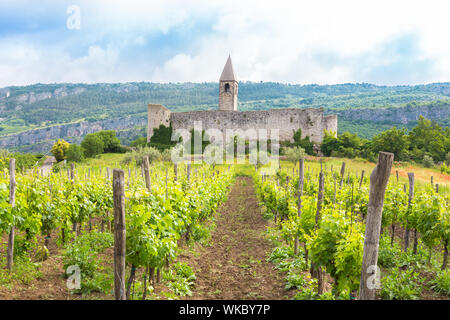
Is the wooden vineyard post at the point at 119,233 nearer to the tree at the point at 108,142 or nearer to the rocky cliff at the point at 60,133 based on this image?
the tree at the point at 108,142

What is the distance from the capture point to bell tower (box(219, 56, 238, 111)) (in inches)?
1422

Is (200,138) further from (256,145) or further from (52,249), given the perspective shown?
(52,249)

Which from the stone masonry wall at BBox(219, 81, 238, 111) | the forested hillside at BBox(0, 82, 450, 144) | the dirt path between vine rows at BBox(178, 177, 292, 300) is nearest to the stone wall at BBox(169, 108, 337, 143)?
the stone masonry wall at BBox(219, 81, 238, 111)

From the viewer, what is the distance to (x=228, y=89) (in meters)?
36.4

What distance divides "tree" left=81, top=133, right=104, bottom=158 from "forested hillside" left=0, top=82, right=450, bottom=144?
48165mm

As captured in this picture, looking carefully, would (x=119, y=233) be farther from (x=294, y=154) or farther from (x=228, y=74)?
(x=228, y=74)

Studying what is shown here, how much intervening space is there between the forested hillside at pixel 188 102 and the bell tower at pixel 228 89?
3952 centimetres

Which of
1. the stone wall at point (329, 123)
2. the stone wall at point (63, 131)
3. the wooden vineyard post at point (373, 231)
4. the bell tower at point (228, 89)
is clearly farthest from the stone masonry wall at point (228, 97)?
the stone wall at point (63, 131)

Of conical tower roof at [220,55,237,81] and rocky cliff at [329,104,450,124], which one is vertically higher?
conical tower roof at [220,55,237,81]

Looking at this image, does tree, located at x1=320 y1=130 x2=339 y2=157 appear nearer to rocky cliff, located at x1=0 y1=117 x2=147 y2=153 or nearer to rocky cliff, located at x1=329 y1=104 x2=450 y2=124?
rocky cliff, located at x1=329 y1=104 x2=450 y2=124

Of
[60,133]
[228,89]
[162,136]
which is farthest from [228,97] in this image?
[60,133]

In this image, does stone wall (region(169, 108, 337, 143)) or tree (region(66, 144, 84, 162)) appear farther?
tree (region(66, 144, 84, 162))
